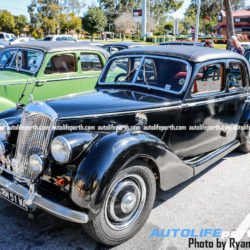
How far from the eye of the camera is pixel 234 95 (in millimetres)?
4598

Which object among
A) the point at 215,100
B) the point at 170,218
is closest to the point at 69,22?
the point at 215,100

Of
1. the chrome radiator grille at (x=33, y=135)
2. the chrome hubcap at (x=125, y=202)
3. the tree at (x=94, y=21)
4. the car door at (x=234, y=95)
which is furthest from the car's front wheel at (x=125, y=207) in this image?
the tree at (x=94, y=21)

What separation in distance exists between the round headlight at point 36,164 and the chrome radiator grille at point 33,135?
4.6 inches

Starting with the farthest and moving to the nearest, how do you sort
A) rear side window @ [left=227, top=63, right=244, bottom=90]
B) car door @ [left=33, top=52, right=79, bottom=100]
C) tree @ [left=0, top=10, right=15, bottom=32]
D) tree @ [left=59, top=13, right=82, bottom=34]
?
tree @ [left=59, top=13, right=82, bottom=34]
tree @ [left=0, top=10, right=15, bottom=32]
car door @ [left=33, top=52, right=79, bottom=100]
rear side window @ [left=227, top=63, right=244, bottom=90]

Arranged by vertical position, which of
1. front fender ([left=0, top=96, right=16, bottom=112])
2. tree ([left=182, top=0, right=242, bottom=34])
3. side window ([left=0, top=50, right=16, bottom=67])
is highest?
tree ([left=182, top=0, right=242, bottom=34])

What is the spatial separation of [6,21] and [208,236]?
2052 inches

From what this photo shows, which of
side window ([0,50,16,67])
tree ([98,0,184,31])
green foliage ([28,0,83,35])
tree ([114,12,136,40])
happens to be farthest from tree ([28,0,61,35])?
side window ([0,50,16,67])

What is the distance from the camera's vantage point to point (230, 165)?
16.1 feet

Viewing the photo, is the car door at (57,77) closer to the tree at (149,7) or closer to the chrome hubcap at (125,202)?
the chrome hubcap at (125,202)

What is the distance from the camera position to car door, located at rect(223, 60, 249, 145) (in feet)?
14.8

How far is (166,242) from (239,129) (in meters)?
2.67

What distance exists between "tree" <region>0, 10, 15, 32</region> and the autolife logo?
51568 millimetres

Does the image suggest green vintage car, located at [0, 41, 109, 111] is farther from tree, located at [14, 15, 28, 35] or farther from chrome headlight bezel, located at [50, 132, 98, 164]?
tree, located at [14, 15, 28, 35]

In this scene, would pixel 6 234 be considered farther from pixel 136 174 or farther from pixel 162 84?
pixel 162 84
